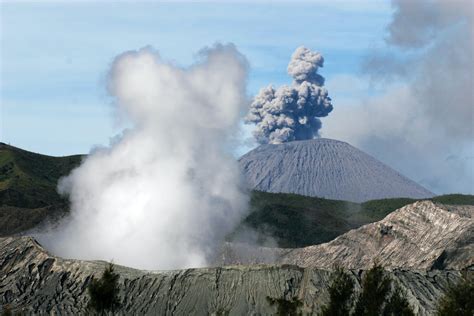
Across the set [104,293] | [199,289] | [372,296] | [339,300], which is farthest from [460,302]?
[199,289]

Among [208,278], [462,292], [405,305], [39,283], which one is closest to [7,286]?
[39,283]

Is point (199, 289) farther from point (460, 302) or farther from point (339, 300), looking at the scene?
point (460, 302)

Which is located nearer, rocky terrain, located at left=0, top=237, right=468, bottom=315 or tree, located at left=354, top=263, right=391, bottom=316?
tree, located at left=354, top=263, right=391, bottom=316

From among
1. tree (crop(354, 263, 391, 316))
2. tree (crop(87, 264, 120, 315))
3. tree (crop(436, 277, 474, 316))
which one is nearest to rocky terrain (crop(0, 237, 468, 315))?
tree (crop(87, 264, 120, 315))

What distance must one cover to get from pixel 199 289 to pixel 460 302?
55.7 metres

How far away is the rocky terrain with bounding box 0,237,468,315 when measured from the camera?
525ft

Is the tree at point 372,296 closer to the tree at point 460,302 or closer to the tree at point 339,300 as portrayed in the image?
the tree at point 339,300

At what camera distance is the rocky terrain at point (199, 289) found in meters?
160

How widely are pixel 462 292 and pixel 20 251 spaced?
89.0 meters

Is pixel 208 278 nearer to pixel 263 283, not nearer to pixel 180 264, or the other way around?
pixel 263 283

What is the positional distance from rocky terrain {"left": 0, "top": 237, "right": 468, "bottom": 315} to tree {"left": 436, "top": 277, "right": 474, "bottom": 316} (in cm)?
3978

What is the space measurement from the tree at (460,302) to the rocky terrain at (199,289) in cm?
3978

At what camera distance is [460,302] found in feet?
379

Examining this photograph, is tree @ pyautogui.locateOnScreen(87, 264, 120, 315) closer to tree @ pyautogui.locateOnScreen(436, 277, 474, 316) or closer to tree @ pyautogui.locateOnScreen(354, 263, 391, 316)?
tree @ pyautogui.locateOnScreen(354, 263, 391, 316)
